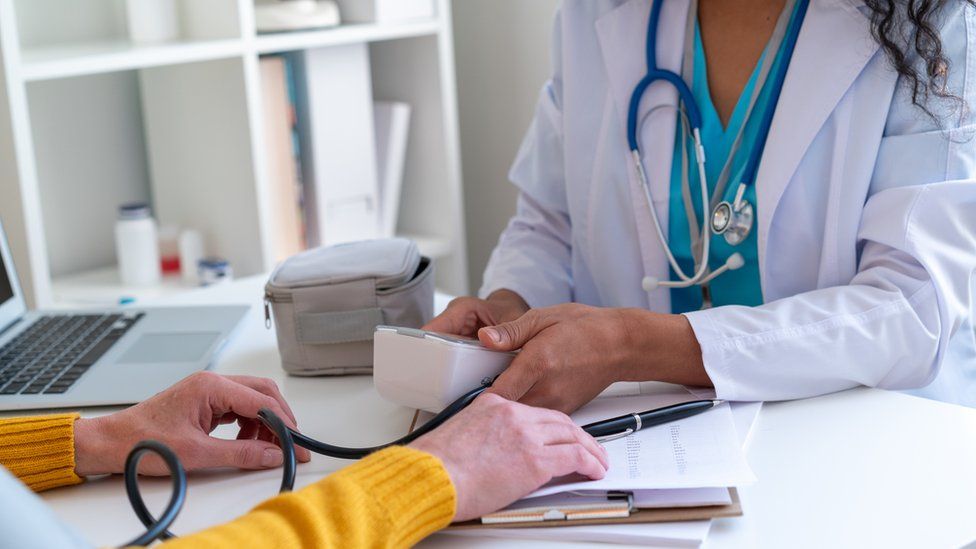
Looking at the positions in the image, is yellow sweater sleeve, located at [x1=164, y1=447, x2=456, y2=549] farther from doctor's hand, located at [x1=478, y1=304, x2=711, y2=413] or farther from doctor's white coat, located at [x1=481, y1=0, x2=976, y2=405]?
doctor's white coat, located at [x1=481, y1=0, x2=976, y2=405]

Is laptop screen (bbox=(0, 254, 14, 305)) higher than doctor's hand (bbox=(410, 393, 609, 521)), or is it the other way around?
laptop screen (bbox=(0, 254, 14, 305))

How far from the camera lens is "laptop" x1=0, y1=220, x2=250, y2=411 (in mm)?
1106

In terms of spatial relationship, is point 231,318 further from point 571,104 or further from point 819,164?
point 819,164

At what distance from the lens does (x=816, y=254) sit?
4.04ft

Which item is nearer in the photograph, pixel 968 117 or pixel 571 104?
pixel 968 117

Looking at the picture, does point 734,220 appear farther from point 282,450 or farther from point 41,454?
point 41,454

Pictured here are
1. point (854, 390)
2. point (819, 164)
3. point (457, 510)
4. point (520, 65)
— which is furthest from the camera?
point (520, 65)

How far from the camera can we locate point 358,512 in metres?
0.73

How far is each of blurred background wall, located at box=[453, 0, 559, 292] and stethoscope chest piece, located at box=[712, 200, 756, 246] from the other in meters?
A: 1.16

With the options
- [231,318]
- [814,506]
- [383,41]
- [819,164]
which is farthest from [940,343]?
[383,41]

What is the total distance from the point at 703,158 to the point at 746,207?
87 mm

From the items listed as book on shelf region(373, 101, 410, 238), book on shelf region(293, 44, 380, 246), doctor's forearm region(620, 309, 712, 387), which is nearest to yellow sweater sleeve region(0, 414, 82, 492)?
doctor's forearm region(620, 309, 712, 387)

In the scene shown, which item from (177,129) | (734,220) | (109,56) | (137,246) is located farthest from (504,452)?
(177,129)

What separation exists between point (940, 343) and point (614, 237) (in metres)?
0.47
